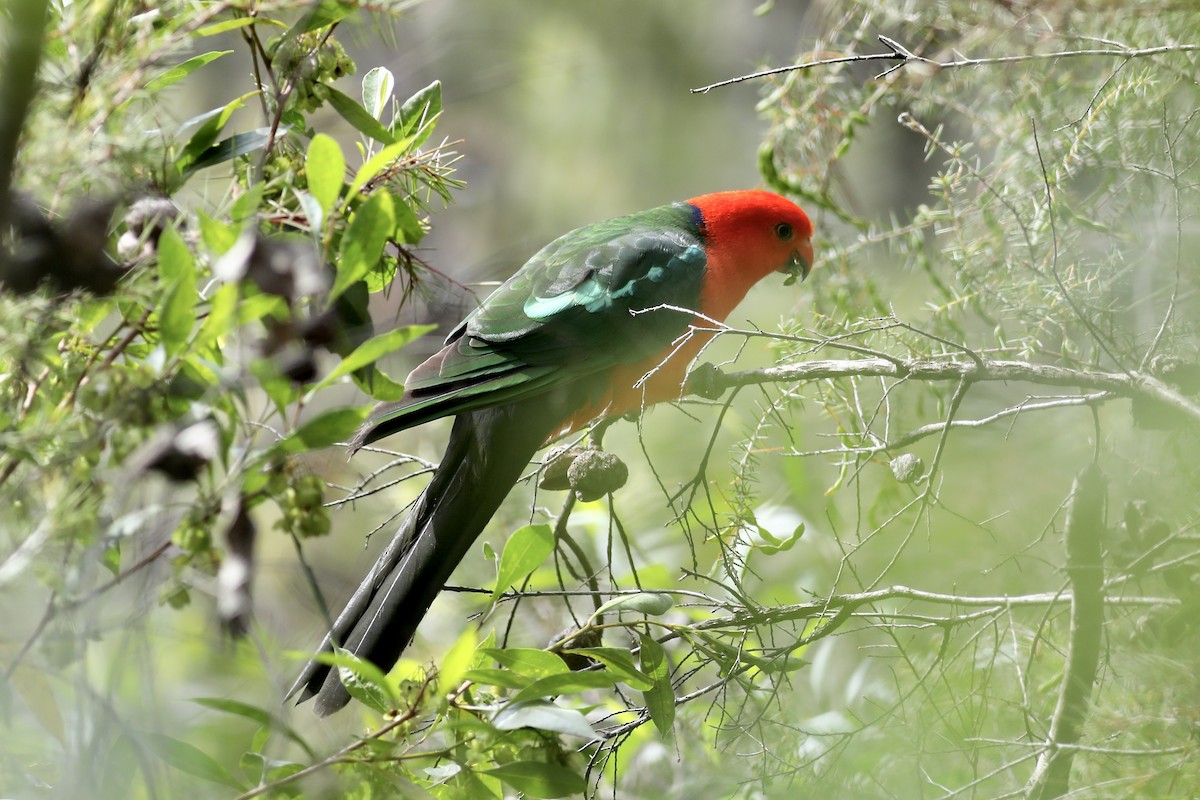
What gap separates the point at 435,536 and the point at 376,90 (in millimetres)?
690

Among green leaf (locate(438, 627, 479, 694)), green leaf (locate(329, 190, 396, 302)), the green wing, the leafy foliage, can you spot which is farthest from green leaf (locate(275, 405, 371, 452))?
the green wing

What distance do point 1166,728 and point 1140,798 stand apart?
10 centimetres

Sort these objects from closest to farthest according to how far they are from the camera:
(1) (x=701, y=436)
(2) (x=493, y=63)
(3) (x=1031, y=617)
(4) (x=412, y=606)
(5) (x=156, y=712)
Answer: (5) (x=156, y=712) → (2) (x=493, y=63) → (4) (x=412, y=606) → (3) (x=1031, y=617) → (1) (x=701, y=436)

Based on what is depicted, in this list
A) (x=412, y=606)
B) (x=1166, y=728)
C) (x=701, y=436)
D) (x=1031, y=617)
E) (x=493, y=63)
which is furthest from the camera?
(x=701, y=436)

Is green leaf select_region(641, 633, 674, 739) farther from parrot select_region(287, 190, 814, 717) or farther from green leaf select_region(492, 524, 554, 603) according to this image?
parrot select_region(287, 190, 814, 717)

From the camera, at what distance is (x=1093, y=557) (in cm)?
121

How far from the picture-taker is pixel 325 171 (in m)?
0.76

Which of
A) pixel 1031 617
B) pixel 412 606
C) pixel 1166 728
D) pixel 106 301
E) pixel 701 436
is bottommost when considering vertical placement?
pixel 701 436

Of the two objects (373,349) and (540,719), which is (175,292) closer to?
(373,349)

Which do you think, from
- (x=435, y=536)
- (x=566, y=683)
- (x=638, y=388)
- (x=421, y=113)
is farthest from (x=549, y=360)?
(x=566, y=683)

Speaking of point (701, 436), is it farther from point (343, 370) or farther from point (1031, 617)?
→ point (343, 370)

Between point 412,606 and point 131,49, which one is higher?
point 131,49

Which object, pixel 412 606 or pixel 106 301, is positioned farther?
pixel 412 606

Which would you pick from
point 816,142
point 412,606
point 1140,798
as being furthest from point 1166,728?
point 816,142
